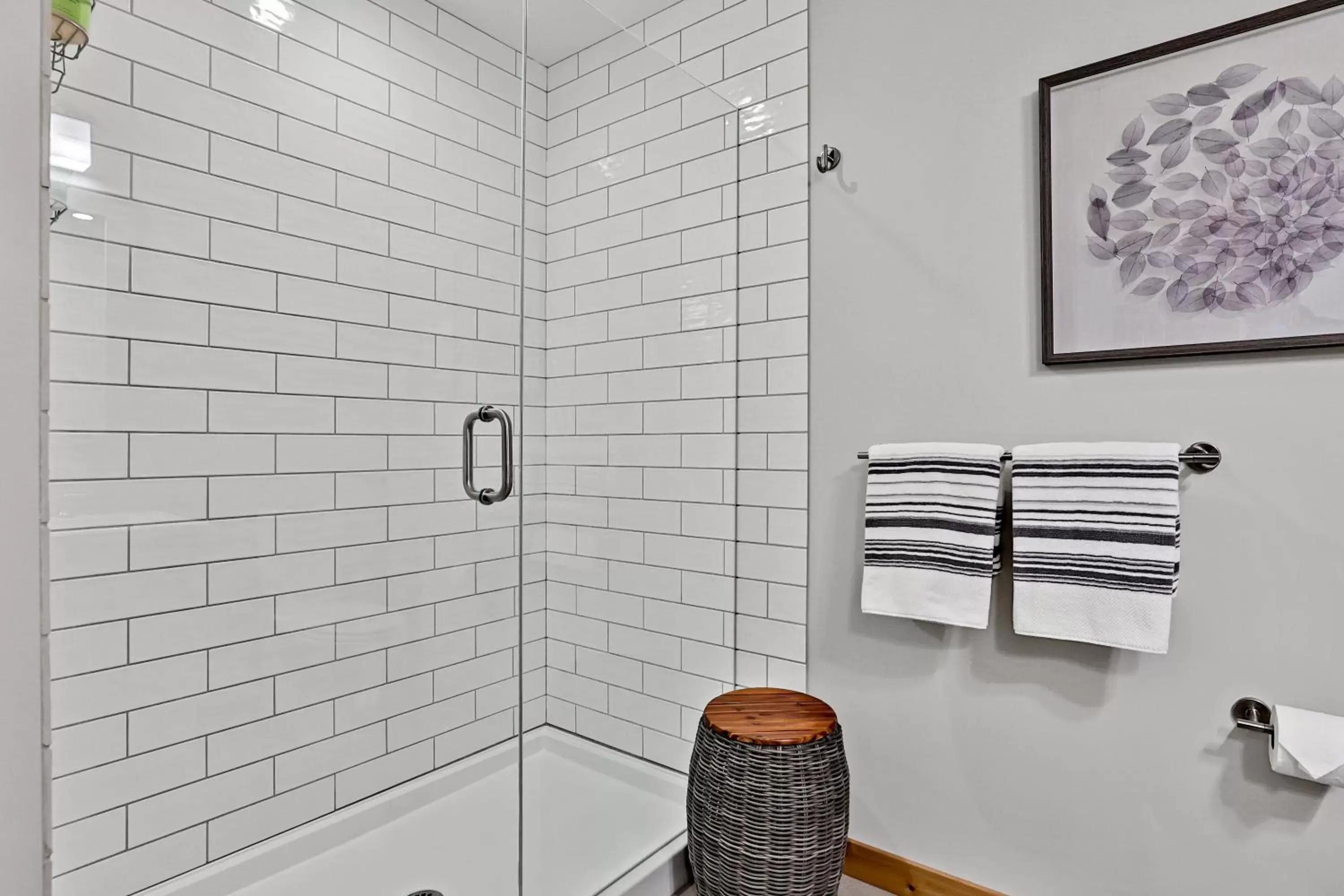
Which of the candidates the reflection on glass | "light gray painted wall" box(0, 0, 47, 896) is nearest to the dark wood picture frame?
the reflection on glass

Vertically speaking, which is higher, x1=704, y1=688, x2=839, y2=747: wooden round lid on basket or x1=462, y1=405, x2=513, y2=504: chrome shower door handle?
x1=462, y1=405, x2=513, y2=504: chrome shower door handle

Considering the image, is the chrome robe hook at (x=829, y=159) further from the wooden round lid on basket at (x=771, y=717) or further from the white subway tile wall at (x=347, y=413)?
the wooden round lid on basket at (x=771, y=717)

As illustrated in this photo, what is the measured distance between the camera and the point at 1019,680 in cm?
160

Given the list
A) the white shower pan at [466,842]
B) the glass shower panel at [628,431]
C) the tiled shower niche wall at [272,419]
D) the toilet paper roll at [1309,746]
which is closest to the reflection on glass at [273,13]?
the tiled shower niche wall at [272,419]

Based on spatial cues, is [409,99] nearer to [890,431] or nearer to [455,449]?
[455,449]

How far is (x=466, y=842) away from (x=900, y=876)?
1.03 m

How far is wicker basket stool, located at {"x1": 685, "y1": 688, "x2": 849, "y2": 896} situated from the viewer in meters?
1.47

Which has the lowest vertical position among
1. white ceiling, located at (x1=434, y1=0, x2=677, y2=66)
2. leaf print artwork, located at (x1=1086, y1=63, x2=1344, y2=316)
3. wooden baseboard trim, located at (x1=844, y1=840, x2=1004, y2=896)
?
wooden baseboard trim, located at (x1=844, y1=840, x2=1004, y2=896)

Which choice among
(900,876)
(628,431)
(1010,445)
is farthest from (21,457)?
(900,876)

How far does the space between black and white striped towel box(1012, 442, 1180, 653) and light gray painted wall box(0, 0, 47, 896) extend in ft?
5.03

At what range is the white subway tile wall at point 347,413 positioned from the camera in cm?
114

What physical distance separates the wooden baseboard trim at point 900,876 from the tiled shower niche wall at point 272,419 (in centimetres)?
97

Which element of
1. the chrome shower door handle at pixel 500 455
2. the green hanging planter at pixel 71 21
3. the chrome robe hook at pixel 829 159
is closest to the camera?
the green hanging planter at pixel 71 21

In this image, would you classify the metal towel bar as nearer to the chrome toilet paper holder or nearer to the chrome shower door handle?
the chrome toilet paper holder
